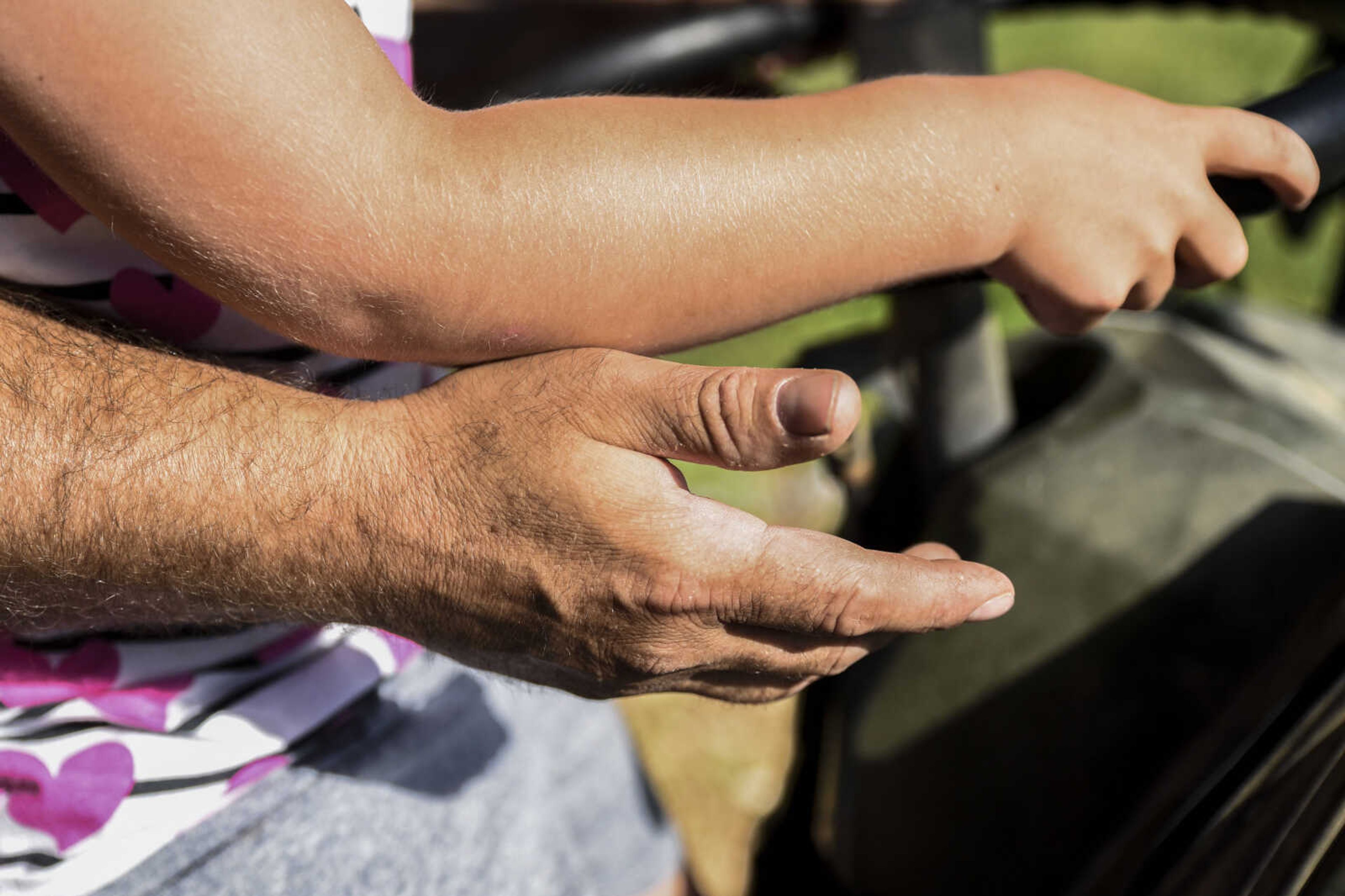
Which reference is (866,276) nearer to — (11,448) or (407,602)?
(407,602)

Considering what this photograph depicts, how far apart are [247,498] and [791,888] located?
89 centimetres

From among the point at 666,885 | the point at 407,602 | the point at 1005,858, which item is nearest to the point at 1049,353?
the point at 1005,858

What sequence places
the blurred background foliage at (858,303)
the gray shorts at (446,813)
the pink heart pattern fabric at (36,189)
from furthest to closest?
the blurred background foliage at (858,303)
the gray shorts at (446,813)
the pink heart pattern fabric at (36,189)

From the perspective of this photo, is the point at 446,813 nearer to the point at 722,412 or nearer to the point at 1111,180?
the point at 722,412

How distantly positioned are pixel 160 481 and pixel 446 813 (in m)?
0.48

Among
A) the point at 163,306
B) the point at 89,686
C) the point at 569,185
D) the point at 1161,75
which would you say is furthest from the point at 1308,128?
the point at 1161,75

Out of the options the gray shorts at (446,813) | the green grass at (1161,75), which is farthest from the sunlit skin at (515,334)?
the green grass at (1161,75)

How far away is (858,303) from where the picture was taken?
197cm

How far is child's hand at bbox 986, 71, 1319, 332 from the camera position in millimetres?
714

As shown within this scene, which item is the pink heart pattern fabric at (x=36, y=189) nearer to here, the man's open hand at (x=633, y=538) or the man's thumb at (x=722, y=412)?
the man's open hand at (x=633, y=538)

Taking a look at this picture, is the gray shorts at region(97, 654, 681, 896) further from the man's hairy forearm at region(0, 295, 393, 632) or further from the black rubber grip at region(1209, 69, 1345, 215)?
the black rubber grip at region(1209, 69, 1345, 215)

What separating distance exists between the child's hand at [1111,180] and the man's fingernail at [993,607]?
8.9 inches

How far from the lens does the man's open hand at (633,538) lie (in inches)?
24.1

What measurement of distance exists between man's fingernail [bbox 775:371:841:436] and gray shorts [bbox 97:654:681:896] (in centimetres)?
35
